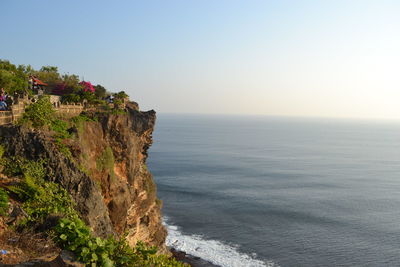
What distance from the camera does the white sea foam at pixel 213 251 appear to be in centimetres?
4609

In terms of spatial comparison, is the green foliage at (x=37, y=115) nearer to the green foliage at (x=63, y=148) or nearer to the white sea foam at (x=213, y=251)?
the green foliage at (x=63, y=148)

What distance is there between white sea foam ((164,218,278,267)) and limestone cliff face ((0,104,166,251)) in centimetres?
779

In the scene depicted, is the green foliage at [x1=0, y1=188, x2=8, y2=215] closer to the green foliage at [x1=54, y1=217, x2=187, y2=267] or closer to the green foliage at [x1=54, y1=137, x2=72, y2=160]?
the green foliage at [x1=54, y1=217, x2=187, y2=267]

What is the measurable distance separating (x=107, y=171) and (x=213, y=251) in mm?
27332

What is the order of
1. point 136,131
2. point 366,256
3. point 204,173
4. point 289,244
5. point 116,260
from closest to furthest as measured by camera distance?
point 116,260
point 136,131
point 366,256
point 289,244
point 204,173

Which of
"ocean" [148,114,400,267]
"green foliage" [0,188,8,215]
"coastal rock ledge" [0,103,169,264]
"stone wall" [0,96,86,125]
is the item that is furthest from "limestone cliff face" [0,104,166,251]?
"ocean" [148,114,400,267]

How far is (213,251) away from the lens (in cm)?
4941

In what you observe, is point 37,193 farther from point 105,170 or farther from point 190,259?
point 190,259

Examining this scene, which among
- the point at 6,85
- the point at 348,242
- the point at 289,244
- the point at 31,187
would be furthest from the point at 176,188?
the point at 31,187

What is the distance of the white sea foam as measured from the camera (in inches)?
1815

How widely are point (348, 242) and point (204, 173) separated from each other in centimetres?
5245

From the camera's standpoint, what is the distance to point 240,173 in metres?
100

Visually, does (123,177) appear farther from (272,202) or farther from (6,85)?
(272,202)

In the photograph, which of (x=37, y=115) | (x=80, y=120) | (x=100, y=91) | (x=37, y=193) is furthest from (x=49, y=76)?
(x=37, y=193)
